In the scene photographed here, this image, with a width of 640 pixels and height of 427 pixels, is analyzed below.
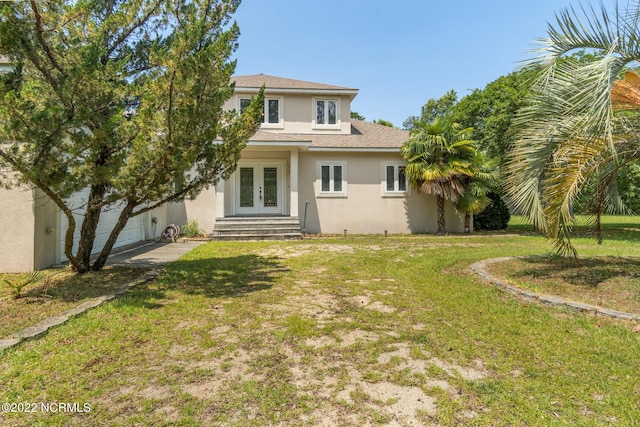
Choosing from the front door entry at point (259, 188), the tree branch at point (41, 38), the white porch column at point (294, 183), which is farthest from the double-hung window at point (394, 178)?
the tree branch at point (41, 38)

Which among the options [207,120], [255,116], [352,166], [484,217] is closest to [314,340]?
[207,120]

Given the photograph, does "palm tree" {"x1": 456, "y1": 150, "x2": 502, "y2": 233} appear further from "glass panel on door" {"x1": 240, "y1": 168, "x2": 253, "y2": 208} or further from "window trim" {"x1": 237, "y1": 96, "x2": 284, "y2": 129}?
"glass panel on door" {"x1": 240, "y1": 168, "x2": 253, "y2": 208}

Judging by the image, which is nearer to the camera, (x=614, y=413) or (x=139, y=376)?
(x=614, y=413)

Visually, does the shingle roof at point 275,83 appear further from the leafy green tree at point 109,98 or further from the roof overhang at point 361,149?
the leafy green tree at point 109,98

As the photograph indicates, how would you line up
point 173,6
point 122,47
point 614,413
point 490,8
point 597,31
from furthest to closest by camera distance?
point 490,8 < point 122,47 < point 173,6 < point 597,31 < point 614,413

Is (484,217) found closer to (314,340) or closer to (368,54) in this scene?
(368,54)

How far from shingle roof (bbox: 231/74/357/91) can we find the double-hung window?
13.4ft

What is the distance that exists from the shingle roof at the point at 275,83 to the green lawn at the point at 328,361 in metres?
12.0

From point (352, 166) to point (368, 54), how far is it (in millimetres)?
10385

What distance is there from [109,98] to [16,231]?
349cm

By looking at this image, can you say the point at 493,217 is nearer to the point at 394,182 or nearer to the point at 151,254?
the point at 394,182

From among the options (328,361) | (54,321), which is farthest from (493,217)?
(54,321)

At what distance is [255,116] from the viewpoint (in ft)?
23.0

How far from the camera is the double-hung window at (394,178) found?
48.0ft
